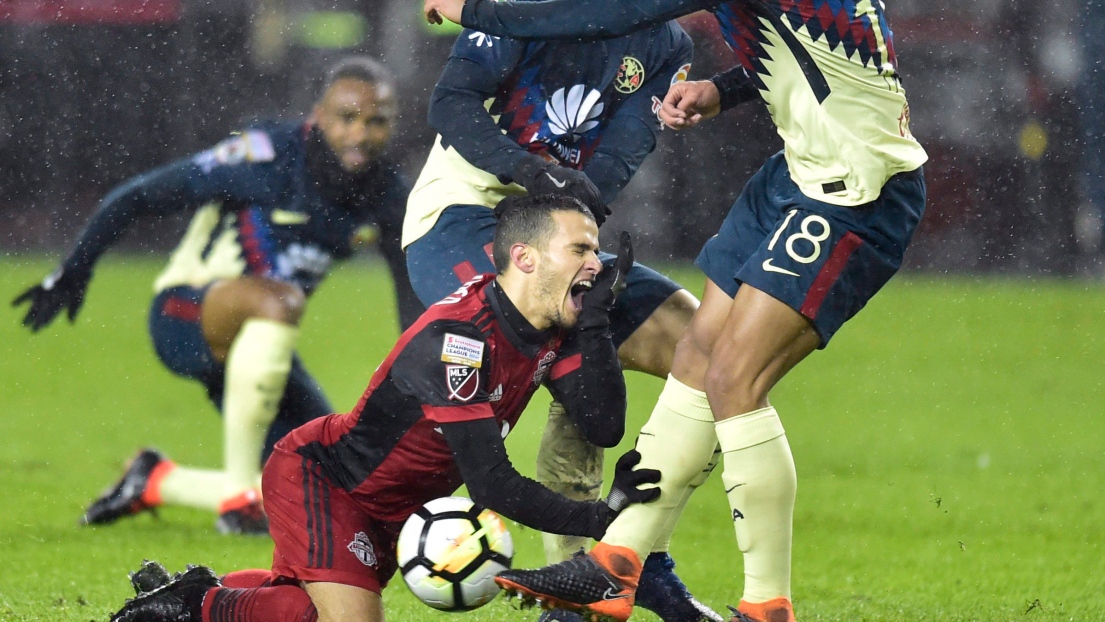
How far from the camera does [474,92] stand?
4.20 metres

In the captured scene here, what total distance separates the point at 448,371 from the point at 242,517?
2.81 m

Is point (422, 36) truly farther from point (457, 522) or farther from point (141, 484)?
point (457, 522)

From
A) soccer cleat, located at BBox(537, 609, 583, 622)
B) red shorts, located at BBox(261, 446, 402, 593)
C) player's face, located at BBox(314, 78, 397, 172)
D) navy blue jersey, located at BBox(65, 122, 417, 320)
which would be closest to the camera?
red shorts, located at BBox(261, 446, 402, 593)

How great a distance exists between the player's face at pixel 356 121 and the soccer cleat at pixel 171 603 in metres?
3.10

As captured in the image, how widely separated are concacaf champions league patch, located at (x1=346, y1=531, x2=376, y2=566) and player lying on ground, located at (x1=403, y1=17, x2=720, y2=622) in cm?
59

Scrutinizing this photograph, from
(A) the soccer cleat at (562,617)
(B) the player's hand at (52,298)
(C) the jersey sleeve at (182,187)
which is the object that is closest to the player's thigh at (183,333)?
(C) the jersey sleeve at (182,187)

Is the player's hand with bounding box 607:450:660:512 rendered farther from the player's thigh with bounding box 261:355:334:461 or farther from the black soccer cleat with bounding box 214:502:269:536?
the player's thigh with bounding box 261:355:334:461

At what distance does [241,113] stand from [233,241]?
8408mm

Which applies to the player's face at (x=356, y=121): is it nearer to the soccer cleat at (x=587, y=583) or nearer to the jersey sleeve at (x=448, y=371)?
the jersey sleeve at (x=448, y=371)

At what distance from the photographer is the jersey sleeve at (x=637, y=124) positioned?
4.28m

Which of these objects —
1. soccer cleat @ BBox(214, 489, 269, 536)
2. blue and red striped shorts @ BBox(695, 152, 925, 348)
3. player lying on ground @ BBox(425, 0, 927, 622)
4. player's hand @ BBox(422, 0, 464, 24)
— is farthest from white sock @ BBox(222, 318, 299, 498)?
blue and red striped shorts @ BBox(695, 152, 925, 348)

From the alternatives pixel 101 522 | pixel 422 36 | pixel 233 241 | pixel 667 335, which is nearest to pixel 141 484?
pixel 101 522

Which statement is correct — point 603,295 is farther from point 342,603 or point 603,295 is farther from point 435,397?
point 342,603

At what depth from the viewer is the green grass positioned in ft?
15.2
